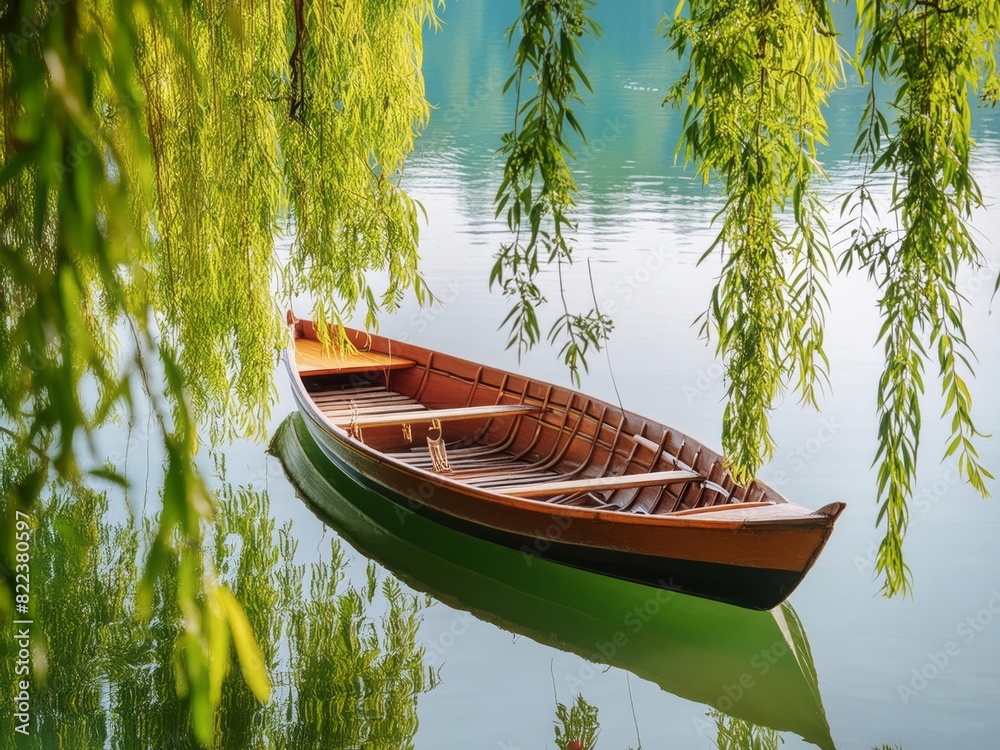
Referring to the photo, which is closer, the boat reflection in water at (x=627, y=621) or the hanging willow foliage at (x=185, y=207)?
the hanging willow foliage at (x=185, y=207)

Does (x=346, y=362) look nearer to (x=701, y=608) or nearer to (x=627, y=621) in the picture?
(x=627, y=621)

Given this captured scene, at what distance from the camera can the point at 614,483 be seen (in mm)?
5750

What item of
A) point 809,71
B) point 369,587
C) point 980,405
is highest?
point 809,71

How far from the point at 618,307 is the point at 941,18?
954cm

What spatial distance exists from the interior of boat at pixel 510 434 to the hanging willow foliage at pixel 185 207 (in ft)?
7.00

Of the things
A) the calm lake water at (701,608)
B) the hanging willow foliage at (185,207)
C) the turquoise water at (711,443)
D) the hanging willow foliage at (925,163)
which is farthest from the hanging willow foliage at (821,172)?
the turquoise water at (711,443)

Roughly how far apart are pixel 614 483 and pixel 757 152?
358 centimetres

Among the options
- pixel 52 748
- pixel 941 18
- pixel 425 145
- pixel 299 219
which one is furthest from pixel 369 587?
pixel 425 145

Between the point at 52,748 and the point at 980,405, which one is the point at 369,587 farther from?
the point at 980,405

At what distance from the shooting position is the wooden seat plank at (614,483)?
5.76 metres

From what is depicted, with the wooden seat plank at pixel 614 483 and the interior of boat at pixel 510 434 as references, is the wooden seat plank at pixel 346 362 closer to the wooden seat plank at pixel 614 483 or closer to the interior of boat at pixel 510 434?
the interior of boat at pixel 510 434

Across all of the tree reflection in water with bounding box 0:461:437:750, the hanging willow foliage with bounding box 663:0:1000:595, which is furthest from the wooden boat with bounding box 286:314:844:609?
the hanging willow foliage with bounding box 663:0:1000:595

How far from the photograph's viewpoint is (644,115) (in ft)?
77.5

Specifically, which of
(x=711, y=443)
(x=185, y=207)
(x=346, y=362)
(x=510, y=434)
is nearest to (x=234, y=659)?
(x=510, y=434)
